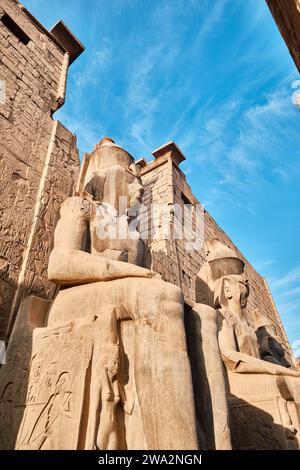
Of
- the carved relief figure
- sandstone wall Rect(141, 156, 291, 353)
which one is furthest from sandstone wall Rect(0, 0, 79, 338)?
Answer: sandstone wall Rect(141, 156, 291, 353)

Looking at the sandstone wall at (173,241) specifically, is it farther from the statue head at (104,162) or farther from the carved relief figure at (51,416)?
the carved relief figure at (51,416)

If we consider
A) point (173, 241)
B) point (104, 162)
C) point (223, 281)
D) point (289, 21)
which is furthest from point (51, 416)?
point (173, 241)

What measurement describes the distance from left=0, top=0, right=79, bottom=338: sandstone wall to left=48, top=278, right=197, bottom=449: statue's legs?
67 centimetres

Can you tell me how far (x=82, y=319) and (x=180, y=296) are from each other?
0.56m

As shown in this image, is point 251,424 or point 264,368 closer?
→ point 251,424

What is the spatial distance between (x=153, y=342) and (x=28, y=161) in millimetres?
2207

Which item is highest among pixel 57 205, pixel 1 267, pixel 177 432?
pixel 57 205

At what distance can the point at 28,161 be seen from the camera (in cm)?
324

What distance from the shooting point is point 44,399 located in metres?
1.71

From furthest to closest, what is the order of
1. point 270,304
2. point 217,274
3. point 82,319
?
point 270,304
point 217,274
point 82,319

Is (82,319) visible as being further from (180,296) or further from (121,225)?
(121,225)

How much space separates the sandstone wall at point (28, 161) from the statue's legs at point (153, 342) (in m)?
0.67
